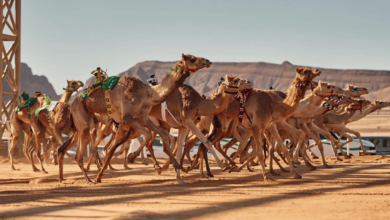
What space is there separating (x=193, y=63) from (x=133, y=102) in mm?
1547

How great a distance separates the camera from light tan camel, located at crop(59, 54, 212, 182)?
36.7 feet

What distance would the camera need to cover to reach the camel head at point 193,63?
11.0 m

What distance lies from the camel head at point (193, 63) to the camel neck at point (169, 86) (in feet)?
0.64

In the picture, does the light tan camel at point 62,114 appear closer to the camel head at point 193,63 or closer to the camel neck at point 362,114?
the camel head at point 193,63

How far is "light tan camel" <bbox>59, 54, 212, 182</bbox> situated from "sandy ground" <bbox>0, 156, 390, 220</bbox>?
1085 mm

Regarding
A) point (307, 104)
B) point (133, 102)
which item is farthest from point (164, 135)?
point (307, 104)

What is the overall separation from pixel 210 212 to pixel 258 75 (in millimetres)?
193818

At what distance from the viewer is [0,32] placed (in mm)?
26312

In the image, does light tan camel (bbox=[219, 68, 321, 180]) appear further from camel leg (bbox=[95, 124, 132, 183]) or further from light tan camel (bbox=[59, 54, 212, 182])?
camel leg (bbox=[95, 124, 132, 183])

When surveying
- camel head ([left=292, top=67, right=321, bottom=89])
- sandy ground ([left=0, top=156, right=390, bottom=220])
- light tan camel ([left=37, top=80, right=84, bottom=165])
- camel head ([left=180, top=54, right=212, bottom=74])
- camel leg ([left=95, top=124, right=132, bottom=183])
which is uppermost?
camel head ([left=180, top=54, right=212, bottom=74])

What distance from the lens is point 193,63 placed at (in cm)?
Result: 1105

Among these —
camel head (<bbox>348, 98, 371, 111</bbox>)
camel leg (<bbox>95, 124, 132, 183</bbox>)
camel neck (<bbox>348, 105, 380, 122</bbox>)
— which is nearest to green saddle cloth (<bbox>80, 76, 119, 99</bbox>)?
camel leg (<bbox>95, 124, 132, 183</bbox>)

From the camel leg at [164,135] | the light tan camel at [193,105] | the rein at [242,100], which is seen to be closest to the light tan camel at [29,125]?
the light tan camel at [193,105]

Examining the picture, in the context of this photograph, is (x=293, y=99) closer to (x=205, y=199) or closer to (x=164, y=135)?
(x=164, y=135)
